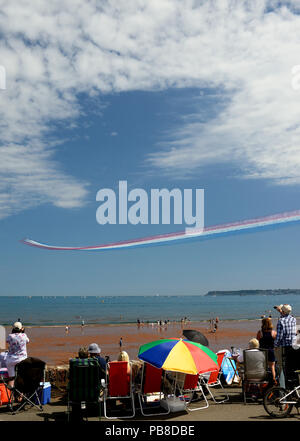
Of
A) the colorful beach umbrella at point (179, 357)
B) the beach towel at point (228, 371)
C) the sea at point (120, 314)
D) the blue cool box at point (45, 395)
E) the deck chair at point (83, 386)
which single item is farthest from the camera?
the sea at point (120, 314)

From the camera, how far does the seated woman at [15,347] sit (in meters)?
6.52

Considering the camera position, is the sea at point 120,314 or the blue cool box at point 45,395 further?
the sea at point 120,314

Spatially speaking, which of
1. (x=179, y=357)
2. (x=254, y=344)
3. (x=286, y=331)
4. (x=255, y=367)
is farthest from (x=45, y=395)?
(x=286, y=331)

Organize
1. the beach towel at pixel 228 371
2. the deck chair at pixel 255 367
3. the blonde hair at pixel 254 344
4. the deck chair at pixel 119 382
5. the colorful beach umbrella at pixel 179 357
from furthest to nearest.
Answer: the beach towel at pixel 228 371 → the blonde hair at pixel 254 344 → the deck chair at pixel 255 367 → the deck chair at pixel 119 382 → the colorful beach umbrella at pixel 179 357

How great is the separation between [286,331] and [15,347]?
4.10 m

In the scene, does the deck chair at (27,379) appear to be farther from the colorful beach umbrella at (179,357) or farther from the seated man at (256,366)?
the seated man at (256,366)

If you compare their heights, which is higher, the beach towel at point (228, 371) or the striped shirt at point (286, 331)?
the striped shirt at point (286, 331)

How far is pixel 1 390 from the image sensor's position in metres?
6.21

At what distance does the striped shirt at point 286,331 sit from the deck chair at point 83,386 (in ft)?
9.06

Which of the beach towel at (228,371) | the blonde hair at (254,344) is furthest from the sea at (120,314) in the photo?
the blonde hair at (254,344)

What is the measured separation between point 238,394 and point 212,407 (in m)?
A: 0.98

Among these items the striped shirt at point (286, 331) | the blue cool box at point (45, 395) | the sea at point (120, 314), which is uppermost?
the striped shirt at point (286, 331)
